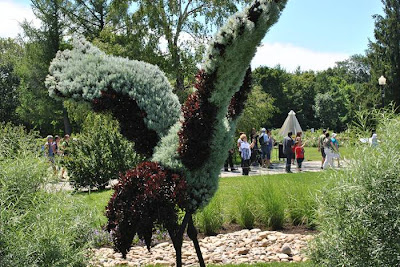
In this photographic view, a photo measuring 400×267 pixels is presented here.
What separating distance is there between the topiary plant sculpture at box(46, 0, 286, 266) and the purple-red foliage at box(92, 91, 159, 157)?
1 centimetres

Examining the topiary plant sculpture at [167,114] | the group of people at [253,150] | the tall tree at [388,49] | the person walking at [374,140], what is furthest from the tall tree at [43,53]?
the person walking at [374,140]

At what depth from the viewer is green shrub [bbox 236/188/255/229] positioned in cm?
749

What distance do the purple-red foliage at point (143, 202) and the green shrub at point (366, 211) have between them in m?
1.48

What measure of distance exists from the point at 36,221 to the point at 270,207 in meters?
4.47

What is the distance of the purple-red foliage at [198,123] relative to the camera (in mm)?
4297

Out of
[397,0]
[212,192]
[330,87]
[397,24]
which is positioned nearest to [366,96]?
[397,24]

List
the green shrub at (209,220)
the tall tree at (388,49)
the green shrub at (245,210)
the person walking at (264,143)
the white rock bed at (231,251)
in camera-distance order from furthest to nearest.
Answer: the tall tree at (388,49)
the person walking at (264,143)
the green shrub at (245,210)
the green shrub at (209,220)
the white rock bed at (231,251)

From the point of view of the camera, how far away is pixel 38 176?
435 cm

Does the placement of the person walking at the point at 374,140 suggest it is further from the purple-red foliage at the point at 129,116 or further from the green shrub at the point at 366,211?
the purple-red foliage at the point at 129,116

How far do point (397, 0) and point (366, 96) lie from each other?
8607 mm

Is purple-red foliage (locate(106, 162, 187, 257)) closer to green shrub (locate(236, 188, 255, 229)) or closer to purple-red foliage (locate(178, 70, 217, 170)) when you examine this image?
purple-red foliage (locate(178, 70, 217, 170))

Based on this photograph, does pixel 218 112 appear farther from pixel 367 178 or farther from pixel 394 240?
pixel 394 240

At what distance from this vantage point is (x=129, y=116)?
15.6 ft

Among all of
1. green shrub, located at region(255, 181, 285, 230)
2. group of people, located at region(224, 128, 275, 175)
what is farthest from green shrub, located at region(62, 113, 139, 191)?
green shrub, located at region(255, 181, 285, 230)
